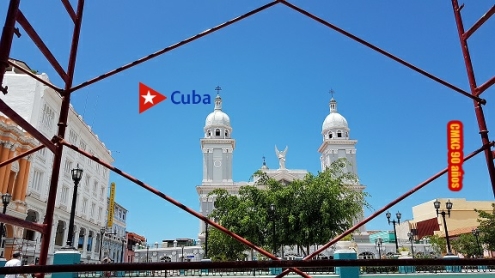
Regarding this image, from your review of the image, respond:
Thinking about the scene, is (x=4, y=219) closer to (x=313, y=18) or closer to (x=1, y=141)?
(x=313, y=18)

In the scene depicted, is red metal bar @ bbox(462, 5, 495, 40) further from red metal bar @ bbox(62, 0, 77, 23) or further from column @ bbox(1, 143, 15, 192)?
column @ bbox(1, 143, 15, 192)

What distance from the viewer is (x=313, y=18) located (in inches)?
140

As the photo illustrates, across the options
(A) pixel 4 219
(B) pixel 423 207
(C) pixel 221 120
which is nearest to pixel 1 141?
(A) pixel 4 219

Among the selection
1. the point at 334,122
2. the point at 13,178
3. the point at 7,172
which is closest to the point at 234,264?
the point at 7,172

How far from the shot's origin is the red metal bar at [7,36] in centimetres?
192

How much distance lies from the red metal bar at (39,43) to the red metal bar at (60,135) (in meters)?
0.17

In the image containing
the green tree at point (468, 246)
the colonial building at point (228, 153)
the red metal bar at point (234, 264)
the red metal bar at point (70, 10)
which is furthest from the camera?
the colonial building at point (228, 153)

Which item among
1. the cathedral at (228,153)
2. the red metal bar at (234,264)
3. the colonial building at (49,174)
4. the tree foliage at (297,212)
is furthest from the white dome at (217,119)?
the red metal bar at (234,264)

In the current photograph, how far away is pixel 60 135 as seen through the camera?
3.05m

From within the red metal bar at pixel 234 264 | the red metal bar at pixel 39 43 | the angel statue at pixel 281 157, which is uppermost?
the angel statue at pixel 281 157

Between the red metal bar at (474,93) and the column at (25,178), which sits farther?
the column at (25,178)

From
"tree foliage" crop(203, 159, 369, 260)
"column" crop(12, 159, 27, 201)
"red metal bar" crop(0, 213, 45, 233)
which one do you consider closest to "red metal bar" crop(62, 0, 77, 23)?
"red metal bar" crop(0, 213, 45, 233)

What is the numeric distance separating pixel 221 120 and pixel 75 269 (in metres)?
62.8

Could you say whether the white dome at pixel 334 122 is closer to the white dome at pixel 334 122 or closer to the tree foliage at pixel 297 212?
the white dome at pixel 334 122
